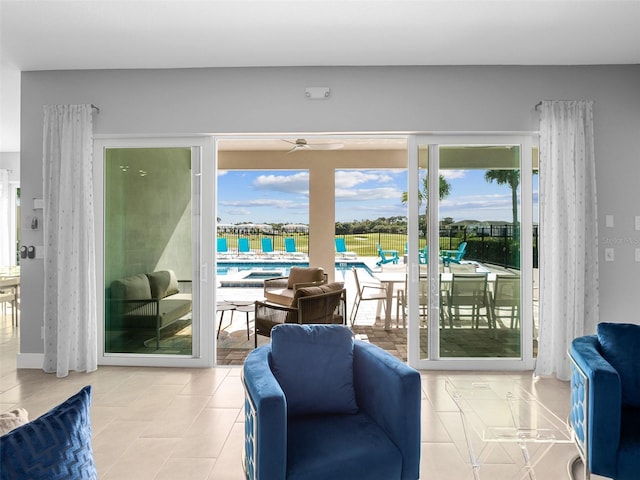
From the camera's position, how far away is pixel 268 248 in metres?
11.1

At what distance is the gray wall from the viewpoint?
12.9ft

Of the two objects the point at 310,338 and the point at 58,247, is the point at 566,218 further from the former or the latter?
the point at 58,247

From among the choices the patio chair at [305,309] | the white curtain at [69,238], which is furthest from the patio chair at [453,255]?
the white curtain at [69,238]

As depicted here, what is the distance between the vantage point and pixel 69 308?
3.93 m

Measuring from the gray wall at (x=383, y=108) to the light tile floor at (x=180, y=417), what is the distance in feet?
2.86

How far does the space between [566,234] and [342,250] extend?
669 centimetres

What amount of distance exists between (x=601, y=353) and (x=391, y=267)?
4154mm

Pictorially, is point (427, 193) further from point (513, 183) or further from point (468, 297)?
point (468, 297)

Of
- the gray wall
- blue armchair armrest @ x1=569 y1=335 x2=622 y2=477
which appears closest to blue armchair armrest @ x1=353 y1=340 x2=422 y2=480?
blue armchair armrest @ x1=569 y1=335 x2=622 y2=477

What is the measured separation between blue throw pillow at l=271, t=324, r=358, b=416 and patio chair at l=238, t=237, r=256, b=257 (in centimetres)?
895

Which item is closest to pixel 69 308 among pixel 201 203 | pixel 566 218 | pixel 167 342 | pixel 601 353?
pixel 167 342

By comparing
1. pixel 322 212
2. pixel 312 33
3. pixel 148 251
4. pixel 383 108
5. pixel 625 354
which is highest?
pixel 312 33

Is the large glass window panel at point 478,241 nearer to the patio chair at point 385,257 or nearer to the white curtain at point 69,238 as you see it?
the white curtain at point 69,238

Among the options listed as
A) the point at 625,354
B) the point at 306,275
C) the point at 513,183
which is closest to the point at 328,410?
the point at 625,354
